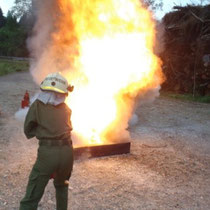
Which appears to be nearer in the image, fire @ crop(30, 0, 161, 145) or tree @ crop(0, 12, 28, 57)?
fire @ crop(30, 0, 161, 145)

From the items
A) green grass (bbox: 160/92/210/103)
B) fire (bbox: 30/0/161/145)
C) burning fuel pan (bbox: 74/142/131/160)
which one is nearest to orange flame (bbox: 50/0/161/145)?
fire (bbox: 30/0/161/145)

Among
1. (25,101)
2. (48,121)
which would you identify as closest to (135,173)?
(48,121)

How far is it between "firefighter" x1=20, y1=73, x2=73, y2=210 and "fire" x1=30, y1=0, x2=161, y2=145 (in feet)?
10.2

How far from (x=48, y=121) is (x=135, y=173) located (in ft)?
8.87

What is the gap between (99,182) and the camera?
5309 millimetres

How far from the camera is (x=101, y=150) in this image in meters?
6.53

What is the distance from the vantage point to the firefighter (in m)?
3.64

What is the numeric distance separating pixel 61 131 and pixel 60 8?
491cm

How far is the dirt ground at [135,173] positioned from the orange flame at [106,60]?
3.40 feet

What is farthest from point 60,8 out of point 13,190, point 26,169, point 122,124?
point 13,190

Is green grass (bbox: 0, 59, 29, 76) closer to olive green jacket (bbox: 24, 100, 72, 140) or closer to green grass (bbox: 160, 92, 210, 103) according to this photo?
green grass (bbox: 160, 92, 210, 103)

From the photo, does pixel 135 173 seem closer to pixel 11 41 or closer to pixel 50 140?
pixel 50 140

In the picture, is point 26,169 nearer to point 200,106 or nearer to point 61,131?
point 61,131

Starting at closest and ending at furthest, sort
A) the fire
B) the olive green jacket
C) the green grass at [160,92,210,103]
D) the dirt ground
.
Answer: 1. the olive green jacket
2. the dirt ground
3. the fire
4. the green grass at [160,92,210,103]
